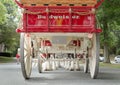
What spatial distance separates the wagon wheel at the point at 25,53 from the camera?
Answer: 14.3m

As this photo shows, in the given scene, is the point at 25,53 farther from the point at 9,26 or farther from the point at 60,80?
the point at 9,26

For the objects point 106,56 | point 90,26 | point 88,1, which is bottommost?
point 106,56

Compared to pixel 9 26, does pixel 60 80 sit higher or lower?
lower

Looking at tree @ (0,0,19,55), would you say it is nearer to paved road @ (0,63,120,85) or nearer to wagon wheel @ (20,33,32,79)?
paved road @ (0,63,120,85)

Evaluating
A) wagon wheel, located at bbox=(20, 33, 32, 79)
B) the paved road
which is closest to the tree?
the paved road

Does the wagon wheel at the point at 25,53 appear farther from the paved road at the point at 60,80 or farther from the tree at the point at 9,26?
the tree at the point at 9,26

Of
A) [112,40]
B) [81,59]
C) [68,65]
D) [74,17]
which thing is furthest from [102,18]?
[74,17]

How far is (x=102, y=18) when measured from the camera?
37875 mm

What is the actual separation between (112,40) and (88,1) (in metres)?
32.4

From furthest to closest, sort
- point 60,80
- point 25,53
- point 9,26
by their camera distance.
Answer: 1. point 9,26
2. point 60,80
3. point 25,53

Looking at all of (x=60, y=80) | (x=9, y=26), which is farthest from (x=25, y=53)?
(x=9, y=26)

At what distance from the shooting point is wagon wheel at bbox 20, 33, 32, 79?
1431 centimetres

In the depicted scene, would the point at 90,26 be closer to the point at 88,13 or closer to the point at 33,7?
the point at 88,13

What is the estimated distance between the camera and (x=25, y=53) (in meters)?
15.0
